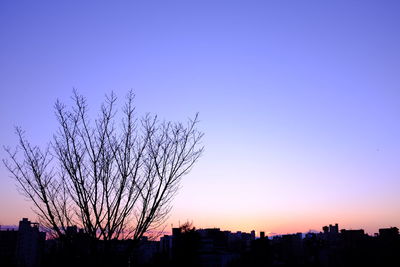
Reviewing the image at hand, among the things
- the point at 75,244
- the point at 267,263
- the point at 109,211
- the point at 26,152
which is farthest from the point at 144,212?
the point at 267,263

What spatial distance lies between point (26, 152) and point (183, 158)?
269 cm

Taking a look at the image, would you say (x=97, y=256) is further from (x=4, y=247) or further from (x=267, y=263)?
(x=4, y=247)

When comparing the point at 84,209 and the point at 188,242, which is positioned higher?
the point at 84,209

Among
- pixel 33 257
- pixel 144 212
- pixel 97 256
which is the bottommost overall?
pixel 33 257

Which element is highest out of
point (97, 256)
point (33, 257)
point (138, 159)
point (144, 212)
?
point (138, 159)

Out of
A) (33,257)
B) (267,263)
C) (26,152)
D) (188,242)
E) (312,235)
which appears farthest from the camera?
(33,257)

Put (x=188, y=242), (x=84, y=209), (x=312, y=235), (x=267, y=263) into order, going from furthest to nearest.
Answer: (x=267, y=263) < (x=188, y=242) < (x=312, y=235) < (x=84, y=209)

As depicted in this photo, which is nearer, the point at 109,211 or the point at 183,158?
the point at 109,211

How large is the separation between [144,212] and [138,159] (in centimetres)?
90

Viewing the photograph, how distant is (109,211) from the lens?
575 cm

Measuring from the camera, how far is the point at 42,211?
5.88 metres

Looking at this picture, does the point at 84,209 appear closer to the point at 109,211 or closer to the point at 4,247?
the point at 109,211

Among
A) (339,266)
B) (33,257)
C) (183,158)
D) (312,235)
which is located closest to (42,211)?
(183,158)

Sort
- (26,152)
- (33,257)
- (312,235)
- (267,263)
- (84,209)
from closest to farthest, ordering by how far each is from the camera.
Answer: (84,209)
(26,152)
(312,235)
(267,263)
(33,257)
